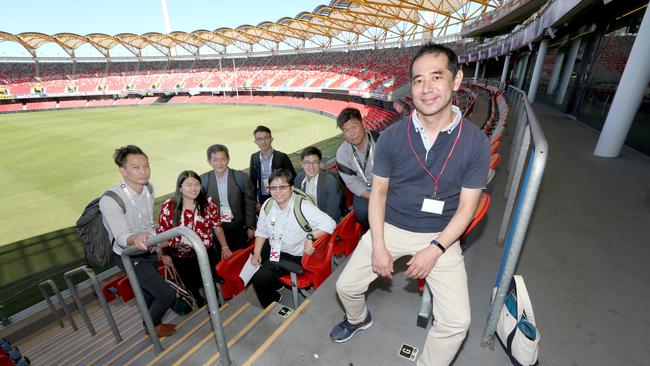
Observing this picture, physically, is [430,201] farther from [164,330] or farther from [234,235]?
[234,235]

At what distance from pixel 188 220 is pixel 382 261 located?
2.46 meters

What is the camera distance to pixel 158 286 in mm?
2904

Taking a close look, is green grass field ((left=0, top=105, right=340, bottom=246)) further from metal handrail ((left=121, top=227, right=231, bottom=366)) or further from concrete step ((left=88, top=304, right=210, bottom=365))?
metal handrail ((left=121, top=227, right=231, bottom=366))

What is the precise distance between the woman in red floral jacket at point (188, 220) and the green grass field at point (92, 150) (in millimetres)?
9128

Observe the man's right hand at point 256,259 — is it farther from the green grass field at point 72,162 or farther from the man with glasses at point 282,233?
the green grass field at point 72,162

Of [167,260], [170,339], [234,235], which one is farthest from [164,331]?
[234,235]

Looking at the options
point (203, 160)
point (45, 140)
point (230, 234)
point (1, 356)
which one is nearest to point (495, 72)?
point (203, 160)

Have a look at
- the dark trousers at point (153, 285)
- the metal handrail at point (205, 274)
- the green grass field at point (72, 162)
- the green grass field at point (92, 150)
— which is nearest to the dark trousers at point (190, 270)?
the dark trousers at point (153, 285)

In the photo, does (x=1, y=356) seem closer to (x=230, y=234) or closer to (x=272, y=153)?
(x=230, y=234)

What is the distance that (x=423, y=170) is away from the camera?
72.2 inches

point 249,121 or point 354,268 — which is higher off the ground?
point 354,268

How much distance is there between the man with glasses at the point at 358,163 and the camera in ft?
10.8

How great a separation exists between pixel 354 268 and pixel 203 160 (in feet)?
53.8

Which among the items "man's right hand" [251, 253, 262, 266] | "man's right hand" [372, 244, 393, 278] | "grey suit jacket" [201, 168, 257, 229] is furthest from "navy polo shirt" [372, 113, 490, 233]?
"grey suit jacket" [201, 168, 257, 229]
